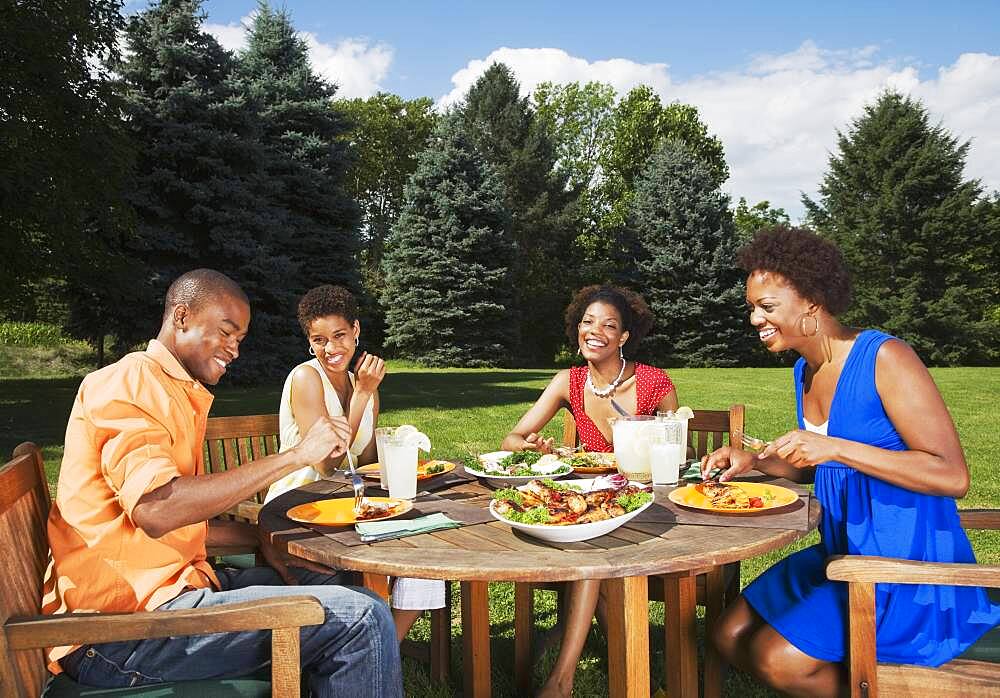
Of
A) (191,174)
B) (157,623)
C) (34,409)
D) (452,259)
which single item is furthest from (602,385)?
(452,259)

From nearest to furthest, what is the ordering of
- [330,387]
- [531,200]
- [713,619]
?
[713,619] → [330,387] → [531,200]

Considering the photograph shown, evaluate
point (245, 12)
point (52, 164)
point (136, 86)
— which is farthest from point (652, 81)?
point (52, 164)

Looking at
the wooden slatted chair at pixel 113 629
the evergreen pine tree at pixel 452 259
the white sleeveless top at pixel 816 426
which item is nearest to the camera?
the wooden slatted chair at pixel 113 629

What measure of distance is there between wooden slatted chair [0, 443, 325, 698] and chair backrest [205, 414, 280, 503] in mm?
1445

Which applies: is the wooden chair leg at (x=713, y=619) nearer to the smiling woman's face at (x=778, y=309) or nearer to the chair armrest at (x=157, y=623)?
the smiling woman's face at (x=778, y=309)

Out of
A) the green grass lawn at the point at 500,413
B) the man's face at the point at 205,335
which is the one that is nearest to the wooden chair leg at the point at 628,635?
the green grass lawn at the point at 500,413

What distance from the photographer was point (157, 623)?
170 cm

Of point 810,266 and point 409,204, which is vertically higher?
point 409,204

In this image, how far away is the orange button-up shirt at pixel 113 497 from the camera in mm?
1912

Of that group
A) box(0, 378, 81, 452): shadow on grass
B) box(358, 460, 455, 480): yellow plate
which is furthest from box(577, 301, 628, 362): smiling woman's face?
box(0, 378, 81, 452): shadow on grass

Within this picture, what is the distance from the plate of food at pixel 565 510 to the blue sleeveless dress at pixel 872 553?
1.99 feet

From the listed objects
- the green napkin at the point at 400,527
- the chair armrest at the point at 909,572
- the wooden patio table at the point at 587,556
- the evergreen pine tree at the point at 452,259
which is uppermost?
the evergreen pine tree at the point at 452,259

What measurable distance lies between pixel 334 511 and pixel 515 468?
71cm

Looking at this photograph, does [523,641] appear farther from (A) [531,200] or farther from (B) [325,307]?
(A) [531,200]
